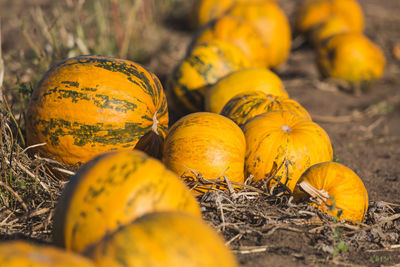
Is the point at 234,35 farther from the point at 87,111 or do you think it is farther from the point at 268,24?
the point at 87,111

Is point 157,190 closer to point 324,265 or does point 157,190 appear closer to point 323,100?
point 324,265

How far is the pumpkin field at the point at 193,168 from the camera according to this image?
208 cm

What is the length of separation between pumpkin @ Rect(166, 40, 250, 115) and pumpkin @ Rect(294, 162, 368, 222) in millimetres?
2053

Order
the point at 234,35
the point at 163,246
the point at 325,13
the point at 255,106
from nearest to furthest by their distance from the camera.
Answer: the point at 163,246, the point at 255,106, the point at 234,35, the point at 325,13

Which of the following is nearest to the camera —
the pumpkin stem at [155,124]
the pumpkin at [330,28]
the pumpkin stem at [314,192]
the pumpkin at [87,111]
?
the pumpkin stem at [314,192]

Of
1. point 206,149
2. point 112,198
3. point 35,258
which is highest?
point 35,258

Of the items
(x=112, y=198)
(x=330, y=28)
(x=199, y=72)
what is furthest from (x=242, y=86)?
(x=330, y=28)

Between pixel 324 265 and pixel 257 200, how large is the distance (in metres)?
0.78

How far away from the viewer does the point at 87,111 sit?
336 centimetres

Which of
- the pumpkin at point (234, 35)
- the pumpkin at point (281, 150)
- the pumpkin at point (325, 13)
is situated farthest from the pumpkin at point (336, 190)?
the pumpkin at point (325, 13)

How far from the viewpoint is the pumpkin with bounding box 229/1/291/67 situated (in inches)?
280

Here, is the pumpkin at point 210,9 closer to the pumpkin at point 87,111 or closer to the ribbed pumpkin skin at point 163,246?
the pumpkin at point 87,111

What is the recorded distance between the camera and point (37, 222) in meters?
2.90

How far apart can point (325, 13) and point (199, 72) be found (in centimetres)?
458
